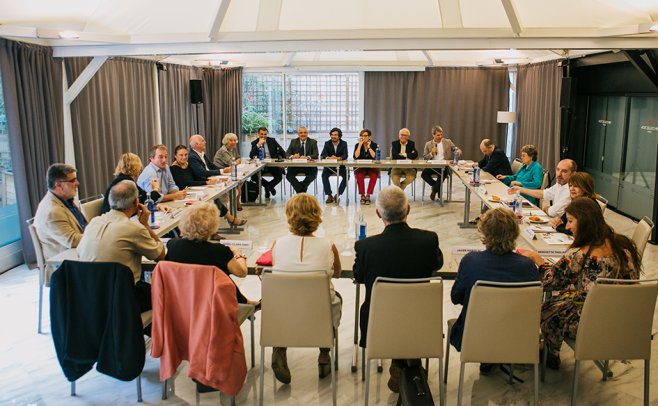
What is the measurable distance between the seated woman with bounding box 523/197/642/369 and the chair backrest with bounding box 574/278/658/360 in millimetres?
119

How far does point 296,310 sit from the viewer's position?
10.2ft

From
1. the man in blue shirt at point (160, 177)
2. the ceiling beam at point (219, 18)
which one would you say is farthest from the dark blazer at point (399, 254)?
the ceiling beam at point (219, 18)

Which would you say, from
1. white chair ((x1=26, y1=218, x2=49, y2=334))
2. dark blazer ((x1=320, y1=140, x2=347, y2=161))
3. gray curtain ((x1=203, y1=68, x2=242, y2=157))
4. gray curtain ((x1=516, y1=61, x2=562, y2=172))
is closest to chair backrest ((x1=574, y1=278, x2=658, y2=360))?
white chair ((x1=26, y1=218, x2=49, y2=334))

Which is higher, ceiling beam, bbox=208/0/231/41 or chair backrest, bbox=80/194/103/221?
ceiling beam, bbox=208/0/231/41

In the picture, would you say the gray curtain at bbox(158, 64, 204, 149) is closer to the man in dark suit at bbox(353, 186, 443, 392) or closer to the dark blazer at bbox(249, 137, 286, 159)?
the dark blazer at bbox(249, 137, 286, 159)

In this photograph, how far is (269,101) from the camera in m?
12.3

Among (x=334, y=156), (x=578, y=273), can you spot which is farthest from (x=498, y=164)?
(x=578, y=273)

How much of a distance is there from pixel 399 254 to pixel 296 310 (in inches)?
24.5

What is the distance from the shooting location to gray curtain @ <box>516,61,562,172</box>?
9297mm

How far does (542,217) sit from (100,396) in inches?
140

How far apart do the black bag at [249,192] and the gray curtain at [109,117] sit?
1.60 m

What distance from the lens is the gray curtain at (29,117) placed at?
18.0 feet

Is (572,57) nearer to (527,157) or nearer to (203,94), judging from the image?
(527,157)

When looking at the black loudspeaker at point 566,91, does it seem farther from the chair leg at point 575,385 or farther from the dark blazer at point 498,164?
the chair leg at point 575,385
